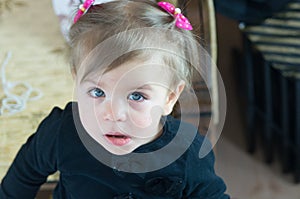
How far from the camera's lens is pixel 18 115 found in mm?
1083

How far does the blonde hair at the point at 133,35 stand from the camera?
65 centimetres

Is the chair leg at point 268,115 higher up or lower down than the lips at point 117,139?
lower down

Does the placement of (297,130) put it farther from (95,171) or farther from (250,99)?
(95,171)

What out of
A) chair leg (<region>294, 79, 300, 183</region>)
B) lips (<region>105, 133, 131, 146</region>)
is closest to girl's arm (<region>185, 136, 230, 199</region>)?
lips (<region>105, 133, 131, 146</region>)

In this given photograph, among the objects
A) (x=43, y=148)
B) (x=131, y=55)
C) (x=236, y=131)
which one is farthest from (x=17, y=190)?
(x=236, y=131)

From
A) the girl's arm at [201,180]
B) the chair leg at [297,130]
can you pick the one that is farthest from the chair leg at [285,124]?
the girl's arm at [201,180]

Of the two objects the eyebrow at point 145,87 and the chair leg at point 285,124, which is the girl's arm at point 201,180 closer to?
the eyebrow at point 145,87

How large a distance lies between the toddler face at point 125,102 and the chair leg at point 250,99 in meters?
0.91

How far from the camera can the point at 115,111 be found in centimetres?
65

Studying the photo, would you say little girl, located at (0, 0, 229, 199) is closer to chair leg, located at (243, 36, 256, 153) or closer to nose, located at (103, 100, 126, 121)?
nose, located at (103, 100, 126, 121)

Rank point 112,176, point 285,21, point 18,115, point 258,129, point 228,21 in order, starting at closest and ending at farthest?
point 112,176, point 18,115, point 285,21, point 258,129, point 228,21

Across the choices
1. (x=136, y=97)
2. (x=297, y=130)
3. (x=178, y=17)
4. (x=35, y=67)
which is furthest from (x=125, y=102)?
(x=297, y=130)

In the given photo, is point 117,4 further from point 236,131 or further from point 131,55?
point 236,131

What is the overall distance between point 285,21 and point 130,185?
31.6 inches
